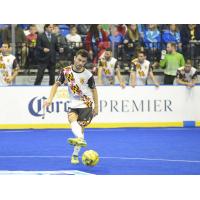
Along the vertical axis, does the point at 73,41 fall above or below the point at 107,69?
above

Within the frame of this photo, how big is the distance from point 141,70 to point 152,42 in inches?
44.6

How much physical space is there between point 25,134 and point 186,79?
520cm

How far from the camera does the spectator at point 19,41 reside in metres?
18.3

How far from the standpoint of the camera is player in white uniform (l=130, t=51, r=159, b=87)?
18672 mm

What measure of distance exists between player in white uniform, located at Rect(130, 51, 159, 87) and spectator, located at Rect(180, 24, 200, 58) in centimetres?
143

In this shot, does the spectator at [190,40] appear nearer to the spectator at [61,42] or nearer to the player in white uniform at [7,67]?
the spectator at [61,42]

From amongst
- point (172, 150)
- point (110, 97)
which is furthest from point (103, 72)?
point (172, 150)

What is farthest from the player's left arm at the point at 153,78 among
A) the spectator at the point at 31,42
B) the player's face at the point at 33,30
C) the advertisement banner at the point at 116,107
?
the player's face at the point at 33,30

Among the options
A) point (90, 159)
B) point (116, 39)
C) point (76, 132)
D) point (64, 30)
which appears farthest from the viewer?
point (64, 30)

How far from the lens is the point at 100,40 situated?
61.7ft

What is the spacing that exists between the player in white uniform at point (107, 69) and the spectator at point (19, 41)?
2.41 meters

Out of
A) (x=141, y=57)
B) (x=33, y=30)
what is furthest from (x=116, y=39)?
(x=33, y=30)

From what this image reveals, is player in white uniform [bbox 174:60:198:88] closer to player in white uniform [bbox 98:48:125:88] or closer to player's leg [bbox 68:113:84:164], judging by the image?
player in white uniform [bbox 98:48:125:88]

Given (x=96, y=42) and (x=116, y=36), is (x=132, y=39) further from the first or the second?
(x=96, y=42)
